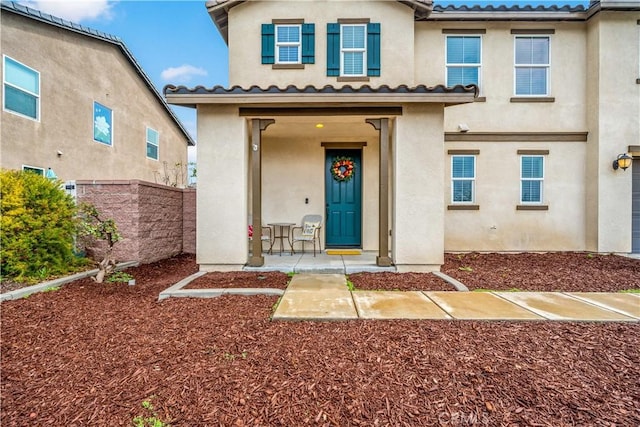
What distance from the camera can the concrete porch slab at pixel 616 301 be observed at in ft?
12.3

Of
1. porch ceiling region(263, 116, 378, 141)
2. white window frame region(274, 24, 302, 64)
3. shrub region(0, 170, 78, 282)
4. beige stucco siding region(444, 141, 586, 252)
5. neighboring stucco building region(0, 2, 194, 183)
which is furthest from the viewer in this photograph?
beige stucco siding region(444, 141, 586, 252)

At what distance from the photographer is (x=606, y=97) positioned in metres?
7.80

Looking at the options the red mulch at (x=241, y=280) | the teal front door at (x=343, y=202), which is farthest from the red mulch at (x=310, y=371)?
the teal front door at (x=343, y=202)

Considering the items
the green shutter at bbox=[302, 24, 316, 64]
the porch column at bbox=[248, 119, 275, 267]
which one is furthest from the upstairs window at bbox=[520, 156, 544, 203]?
the porch column at bbox=[248, 119, 275, 267]

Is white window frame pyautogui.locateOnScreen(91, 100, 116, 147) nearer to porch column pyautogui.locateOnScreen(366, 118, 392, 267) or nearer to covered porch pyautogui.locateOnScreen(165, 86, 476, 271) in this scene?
covered porch pyautogui.locateOnScreen(165, 86, 476, 271)

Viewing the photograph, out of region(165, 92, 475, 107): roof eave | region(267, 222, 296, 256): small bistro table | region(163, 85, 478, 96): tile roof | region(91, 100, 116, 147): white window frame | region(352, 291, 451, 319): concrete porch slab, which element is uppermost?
region(91, 100, 116, 147): white window frame

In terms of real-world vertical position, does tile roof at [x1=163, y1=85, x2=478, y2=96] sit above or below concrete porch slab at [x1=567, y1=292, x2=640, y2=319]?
above

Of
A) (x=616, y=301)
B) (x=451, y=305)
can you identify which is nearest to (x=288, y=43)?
(x=451, y=305)

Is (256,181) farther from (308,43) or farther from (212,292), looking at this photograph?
(308,43)

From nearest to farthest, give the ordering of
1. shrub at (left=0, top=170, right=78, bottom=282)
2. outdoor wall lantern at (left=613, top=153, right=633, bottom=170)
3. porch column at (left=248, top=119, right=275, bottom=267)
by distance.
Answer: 1. shrub at (left=0, top=170, right=78, bottom=282)
2. porch column at (left=248, top=119, right=275, bottom=267)
3. outdoor wall lantern at (left=613, top=153, right=633, bottom=170)

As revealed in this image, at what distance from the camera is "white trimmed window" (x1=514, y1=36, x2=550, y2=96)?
321 inches

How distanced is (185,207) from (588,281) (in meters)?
8.88

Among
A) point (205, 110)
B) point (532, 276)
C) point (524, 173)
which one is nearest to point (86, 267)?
point (205, 110)

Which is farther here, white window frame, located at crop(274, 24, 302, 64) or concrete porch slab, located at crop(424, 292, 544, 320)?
white window frame, located at crop(274, 24, 302, 64)
